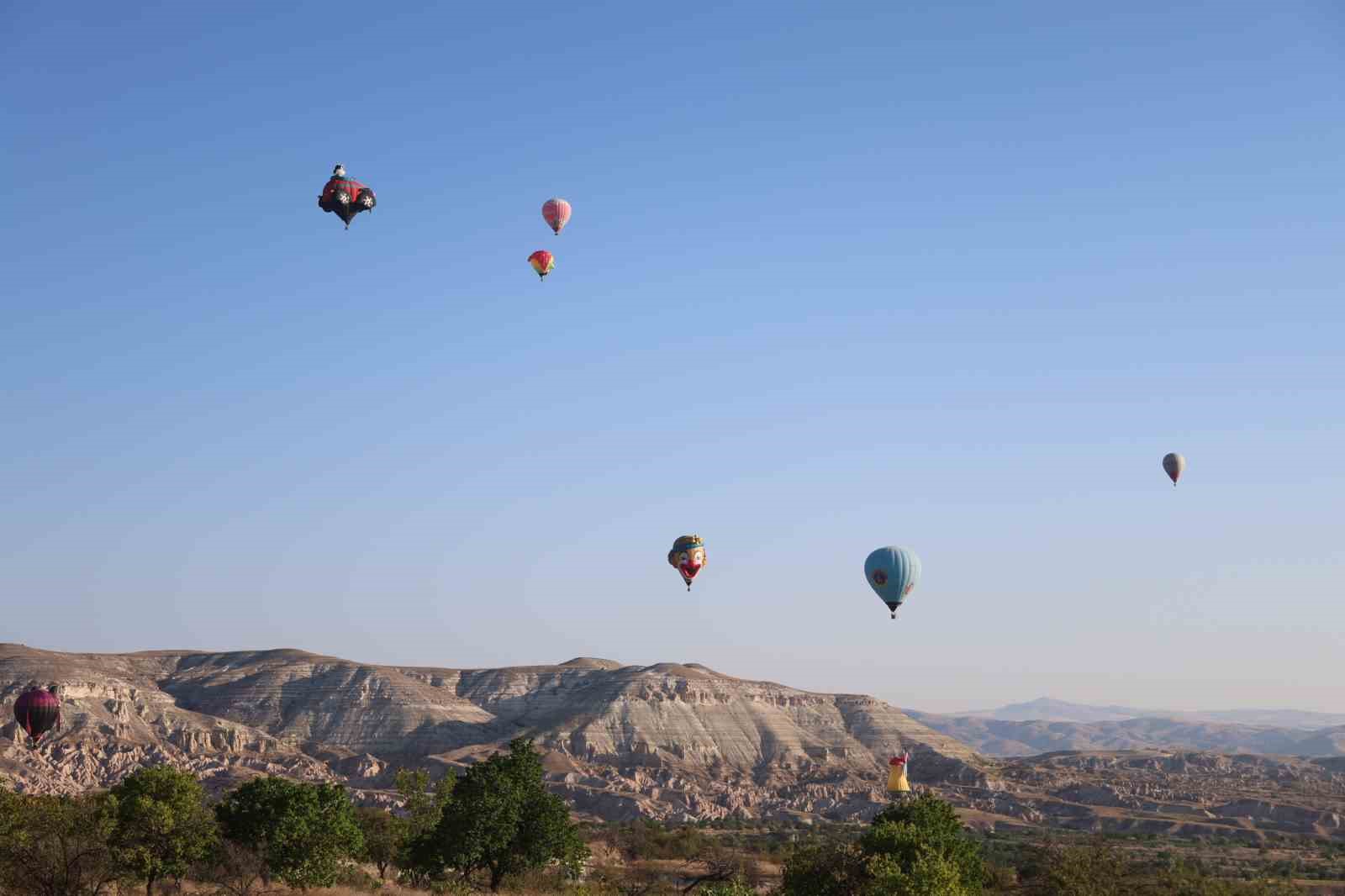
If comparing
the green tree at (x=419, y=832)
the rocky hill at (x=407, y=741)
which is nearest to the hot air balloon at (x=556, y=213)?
the green tree at (x=419, y=832)

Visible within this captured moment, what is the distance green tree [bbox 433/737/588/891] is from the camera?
52.5 meters

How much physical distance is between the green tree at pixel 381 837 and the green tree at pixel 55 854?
18681 mm

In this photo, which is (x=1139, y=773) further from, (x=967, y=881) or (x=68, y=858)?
(x=68, y=858)

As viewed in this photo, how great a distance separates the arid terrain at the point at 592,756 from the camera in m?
139

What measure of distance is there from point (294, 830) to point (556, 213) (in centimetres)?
4349

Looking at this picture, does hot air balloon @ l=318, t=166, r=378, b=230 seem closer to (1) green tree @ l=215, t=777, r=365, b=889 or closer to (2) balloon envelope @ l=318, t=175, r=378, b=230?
(2) balloon envelope @ l=318, t=175, r=378, b=230

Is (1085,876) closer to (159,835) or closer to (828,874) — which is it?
(828,874)

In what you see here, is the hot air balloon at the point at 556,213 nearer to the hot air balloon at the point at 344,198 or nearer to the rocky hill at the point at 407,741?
the hot air balloon at the point at 344,198

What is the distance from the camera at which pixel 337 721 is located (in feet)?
597

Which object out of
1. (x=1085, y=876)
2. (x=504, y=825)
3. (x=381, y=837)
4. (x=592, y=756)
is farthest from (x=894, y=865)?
(x=592, y=756)

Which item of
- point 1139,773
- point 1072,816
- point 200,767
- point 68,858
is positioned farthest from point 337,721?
point 68,858

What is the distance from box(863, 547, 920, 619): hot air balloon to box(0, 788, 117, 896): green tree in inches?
1771

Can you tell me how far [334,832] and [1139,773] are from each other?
175995 millimetres

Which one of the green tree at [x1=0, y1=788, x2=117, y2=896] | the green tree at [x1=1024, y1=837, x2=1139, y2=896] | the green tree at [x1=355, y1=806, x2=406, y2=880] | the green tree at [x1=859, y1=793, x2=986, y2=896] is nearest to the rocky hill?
the green tree at [x1=355, y1=806, x2=406, y2=880]
